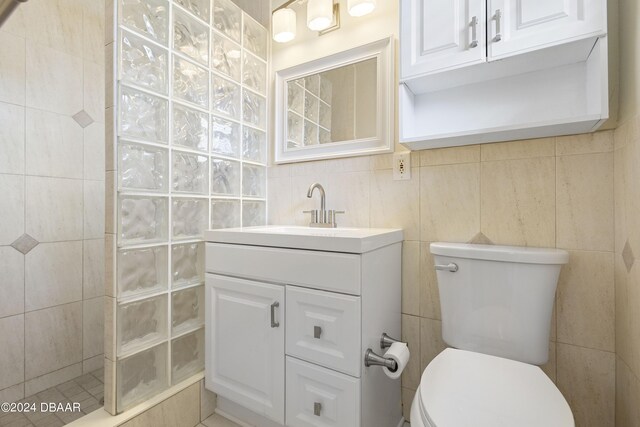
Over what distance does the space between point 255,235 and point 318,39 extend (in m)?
1.11

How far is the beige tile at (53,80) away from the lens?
59.4 inches

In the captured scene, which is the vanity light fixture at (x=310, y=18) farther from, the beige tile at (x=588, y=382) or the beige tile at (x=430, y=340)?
the beige tile at (x=588, y=382)

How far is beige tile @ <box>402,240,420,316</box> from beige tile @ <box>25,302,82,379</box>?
5.72ft

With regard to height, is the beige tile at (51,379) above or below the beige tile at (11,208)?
below

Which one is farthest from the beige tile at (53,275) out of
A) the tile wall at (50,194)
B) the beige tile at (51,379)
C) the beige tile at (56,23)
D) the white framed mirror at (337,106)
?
the white framed mirror at (337,106)

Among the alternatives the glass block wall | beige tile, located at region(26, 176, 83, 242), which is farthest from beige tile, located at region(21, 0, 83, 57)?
the glass block wall

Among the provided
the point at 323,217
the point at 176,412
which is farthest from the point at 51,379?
the point at 323,217

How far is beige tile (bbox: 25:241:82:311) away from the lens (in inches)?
59.4

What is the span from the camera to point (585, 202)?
1.03m

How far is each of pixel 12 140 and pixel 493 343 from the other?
224 cm

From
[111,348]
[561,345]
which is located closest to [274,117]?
[111,348]

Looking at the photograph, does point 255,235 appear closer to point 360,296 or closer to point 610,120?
point 360,296

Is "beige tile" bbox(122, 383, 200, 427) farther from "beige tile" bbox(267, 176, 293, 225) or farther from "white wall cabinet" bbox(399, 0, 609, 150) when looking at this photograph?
"white wall cabinet" bbox(399, 0, 609, 150)

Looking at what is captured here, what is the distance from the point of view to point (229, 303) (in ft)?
4.02
